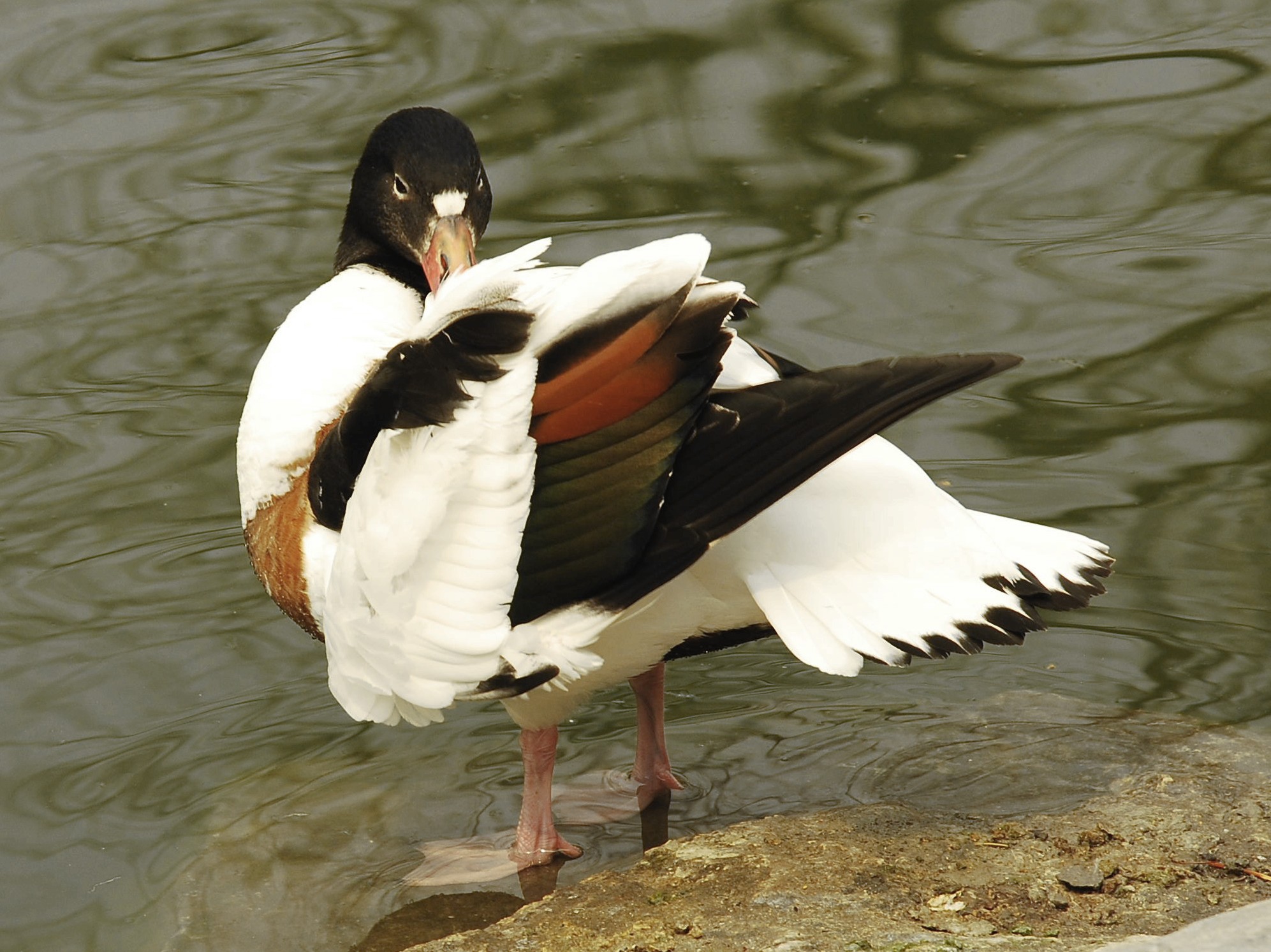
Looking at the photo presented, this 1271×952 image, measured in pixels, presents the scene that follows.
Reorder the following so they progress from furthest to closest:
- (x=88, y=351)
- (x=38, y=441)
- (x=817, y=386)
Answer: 1. (x=88, y=351)
2. (x=38, y=441)
3. (x=817, y=386)

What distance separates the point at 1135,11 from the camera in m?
7.81

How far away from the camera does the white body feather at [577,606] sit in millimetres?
3227

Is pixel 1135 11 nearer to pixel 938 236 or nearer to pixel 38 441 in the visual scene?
pixel 938 236

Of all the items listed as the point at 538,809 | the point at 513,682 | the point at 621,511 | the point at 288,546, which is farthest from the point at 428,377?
the point at 538,809

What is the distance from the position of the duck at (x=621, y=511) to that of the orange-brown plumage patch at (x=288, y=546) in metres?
0.02

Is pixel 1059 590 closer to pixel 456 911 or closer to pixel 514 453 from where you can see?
pixel 514 453

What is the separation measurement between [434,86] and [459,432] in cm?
481

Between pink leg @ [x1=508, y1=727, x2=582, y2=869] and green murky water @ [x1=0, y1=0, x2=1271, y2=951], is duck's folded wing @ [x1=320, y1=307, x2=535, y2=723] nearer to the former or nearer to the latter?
pink leg @ [x1=508, y1=727, x2=582, y2=869]

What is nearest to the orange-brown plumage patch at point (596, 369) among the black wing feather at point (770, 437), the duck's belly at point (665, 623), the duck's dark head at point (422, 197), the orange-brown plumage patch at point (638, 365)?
the orange-brown plumage patch at point (638, 365)

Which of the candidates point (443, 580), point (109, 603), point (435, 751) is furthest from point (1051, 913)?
point (109, 603)

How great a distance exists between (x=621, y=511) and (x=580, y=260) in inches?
132

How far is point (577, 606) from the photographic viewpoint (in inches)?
130

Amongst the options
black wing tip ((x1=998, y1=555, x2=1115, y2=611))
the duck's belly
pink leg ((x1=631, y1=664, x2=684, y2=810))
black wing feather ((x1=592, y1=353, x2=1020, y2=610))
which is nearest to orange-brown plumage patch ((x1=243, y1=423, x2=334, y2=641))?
the duck's belly

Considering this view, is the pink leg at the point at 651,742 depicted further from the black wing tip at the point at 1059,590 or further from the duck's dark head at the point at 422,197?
the duck's dark head at the point at 422,197
